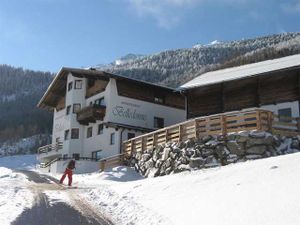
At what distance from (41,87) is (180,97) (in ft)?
401

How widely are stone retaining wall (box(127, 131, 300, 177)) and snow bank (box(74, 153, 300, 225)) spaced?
492cm

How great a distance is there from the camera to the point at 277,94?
1148 inches

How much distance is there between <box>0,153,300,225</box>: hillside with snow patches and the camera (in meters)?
11.5

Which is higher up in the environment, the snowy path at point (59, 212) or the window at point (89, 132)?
the window at point (89, 132)

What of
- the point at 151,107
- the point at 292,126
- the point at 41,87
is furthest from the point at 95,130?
the point at 41,87

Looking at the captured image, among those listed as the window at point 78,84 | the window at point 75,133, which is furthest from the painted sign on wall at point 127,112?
the window at point 78,84

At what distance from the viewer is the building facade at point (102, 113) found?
39250 millimetres

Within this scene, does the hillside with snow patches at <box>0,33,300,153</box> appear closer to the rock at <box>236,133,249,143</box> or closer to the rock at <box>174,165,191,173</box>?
the rock at <box>174,165,191,173</box>

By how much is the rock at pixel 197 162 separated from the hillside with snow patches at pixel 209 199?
4.63 metres

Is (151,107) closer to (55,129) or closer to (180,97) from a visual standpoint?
(180,97)

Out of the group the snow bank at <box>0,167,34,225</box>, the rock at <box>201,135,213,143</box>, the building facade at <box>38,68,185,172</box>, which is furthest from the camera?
the building facade at <box>38,68,185,172</box>

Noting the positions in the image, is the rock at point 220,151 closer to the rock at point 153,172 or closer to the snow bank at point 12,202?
the rock at point 153,172

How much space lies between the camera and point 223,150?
23719 millimetres

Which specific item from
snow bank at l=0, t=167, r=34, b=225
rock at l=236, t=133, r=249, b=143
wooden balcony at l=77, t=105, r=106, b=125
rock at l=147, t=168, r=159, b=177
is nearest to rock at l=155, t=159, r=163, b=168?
rock at l=147, t=168, r=159, b=177
